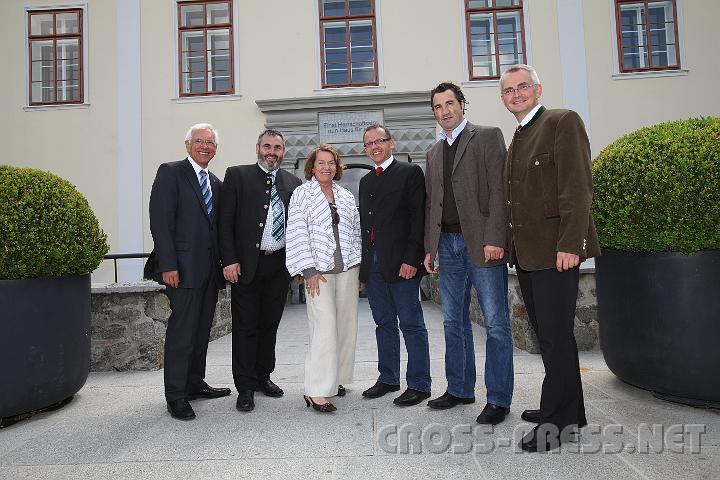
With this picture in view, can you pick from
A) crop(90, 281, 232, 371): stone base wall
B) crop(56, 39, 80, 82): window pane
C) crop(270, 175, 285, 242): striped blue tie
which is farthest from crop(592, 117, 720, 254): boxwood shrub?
crop(56, 39, 80, 82): window pane

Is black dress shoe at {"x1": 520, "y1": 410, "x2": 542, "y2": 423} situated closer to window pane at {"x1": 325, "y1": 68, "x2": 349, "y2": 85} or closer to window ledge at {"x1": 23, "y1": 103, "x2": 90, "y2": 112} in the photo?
window pane at {"x1": 325, "y1": 68, "x2": 349, "y2": 85}

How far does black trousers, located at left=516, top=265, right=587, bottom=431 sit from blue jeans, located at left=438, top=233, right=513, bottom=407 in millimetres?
376

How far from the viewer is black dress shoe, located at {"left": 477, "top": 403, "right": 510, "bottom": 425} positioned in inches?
111

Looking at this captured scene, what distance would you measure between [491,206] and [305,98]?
7539 mm

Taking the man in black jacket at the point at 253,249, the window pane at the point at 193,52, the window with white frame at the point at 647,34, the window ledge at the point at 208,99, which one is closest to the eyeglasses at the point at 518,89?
the man in black jacket at the point at 253,249

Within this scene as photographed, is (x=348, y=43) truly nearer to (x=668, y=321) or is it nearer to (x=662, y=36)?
(x=662, y=36)

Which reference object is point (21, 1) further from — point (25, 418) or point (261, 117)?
point (25, 418)

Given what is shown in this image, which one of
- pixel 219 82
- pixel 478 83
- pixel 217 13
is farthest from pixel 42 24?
pixel 478 83

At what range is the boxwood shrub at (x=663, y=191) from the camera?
9.19ft

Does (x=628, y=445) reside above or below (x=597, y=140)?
below

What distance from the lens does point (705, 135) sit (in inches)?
115

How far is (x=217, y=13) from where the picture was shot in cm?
1046

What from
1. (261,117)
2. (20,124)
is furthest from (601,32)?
(20,124)

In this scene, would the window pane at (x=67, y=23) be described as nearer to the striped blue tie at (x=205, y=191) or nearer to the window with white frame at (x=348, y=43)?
the window with white frame at (x=348, y=43)
